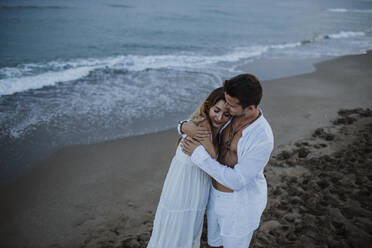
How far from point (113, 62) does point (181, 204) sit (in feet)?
44.0

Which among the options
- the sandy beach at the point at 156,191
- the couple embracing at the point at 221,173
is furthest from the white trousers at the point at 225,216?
the sandy beach at the point at 156,191

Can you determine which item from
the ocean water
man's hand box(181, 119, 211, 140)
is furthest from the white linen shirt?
the ocean water

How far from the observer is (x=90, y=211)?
4.71 m

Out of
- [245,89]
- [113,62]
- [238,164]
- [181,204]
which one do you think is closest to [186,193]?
[181,204]

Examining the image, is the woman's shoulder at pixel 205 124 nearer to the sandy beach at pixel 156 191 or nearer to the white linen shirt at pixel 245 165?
the white linen shirt at pixel 245 165

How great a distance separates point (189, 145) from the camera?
2414mm

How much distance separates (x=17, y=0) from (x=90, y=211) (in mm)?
35211

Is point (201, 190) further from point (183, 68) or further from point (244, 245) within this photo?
point (183, 68)

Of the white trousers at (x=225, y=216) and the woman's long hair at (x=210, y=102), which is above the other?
the woman's long hair at (x=210, y=102)

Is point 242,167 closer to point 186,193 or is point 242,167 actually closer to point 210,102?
point 186,193

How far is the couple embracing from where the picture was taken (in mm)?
2266

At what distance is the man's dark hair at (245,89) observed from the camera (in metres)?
Answer: 2.25

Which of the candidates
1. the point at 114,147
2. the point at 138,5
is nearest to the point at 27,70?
the point at 114,147

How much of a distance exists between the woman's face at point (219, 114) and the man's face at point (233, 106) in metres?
0.08
